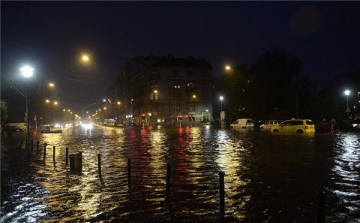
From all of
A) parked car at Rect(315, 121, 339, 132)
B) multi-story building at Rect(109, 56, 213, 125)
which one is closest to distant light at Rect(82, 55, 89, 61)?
parked car at Rect(315, 121, 339, 132)

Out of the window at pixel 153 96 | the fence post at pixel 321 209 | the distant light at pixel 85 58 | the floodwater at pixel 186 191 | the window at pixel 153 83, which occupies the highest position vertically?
the window at pixel 153 83

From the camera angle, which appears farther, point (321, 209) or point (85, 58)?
point (85, 58)

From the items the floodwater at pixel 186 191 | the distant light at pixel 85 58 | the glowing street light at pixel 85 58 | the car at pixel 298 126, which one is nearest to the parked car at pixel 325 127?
the car at pixel 298 126

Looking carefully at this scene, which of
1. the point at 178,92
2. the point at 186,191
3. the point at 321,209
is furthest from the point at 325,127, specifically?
the point at 178,92

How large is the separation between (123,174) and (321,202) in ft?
31.3

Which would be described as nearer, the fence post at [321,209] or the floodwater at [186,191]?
the fence post at [321,209]

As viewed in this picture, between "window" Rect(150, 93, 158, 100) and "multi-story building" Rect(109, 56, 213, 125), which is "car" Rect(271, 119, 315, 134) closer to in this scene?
"multi-story building" Rect(109, 56, 213, 125)

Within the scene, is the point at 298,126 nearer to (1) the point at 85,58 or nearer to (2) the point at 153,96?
(1) the point at 85,58

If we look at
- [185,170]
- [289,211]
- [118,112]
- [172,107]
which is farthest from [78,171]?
[118,112]

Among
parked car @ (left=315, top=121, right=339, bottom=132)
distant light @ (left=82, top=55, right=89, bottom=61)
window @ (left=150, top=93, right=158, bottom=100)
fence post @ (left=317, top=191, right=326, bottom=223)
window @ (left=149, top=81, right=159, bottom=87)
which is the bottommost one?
fence post @ (left=317, top=191, right=326, bottom=223)

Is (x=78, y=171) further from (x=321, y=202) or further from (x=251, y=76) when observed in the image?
(x=251, y=76)

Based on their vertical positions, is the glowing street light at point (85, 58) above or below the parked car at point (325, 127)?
above

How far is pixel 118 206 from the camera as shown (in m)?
9.36

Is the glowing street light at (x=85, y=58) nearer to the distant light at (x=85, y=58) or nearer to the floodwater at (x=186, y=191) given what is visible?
the distant light at (x=85, y=58)
